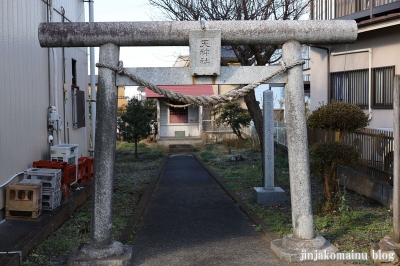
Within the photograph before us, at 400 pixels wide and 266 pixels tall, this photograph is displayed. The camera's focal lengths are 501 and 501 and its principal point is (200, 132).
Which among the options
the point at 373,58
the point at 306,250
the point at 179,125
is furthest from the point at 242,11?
the point at 179,125

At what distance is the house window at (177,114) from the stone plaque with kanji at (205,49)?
77.8 ft

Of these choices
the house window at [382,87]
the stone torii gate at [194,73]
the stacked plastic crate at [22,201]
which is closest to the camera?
the stone torii gate at [194,73]

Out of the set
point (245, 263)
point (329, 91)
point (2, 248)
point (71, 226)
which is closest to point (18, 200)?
point (71, 226)

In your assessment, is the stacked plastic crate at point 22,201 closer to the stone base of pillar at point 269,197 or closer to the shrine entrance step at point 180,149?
the stone base of pillar at point 269,197

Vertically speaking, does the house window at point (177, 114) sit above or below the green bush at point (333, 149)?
above

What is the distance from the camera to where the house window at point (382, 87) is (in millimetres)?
13336

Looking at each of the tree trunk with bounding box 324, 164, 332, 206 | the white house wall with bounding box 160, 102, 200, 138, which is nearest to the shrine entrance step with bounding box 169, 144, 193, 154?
the white house wall with bounding box 160, 102, 200, 138

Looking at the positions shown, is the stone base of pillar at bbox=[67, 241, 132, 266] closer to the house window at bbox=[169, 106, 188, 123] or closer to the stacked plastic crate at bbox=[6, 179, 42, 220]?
the stacked plastic crate at bbox=[6, 179, 42, 220]

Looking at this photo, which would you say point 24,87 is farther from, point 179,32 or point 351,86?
point 351,86

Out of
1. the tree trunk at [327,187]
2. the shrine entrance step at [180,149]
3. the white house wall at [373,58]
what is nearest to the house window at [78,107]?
the white house wall at [373,58]

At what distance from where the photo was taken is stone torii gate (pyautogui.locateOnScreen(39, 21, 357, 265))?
693cm

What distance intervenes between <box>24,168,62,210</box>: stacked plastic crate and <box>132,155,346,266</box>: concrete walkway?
176cm

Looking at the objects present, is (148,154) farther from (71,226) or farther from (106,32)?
(106,32)

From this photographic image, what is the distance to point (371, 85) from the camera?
14141 millimetres
